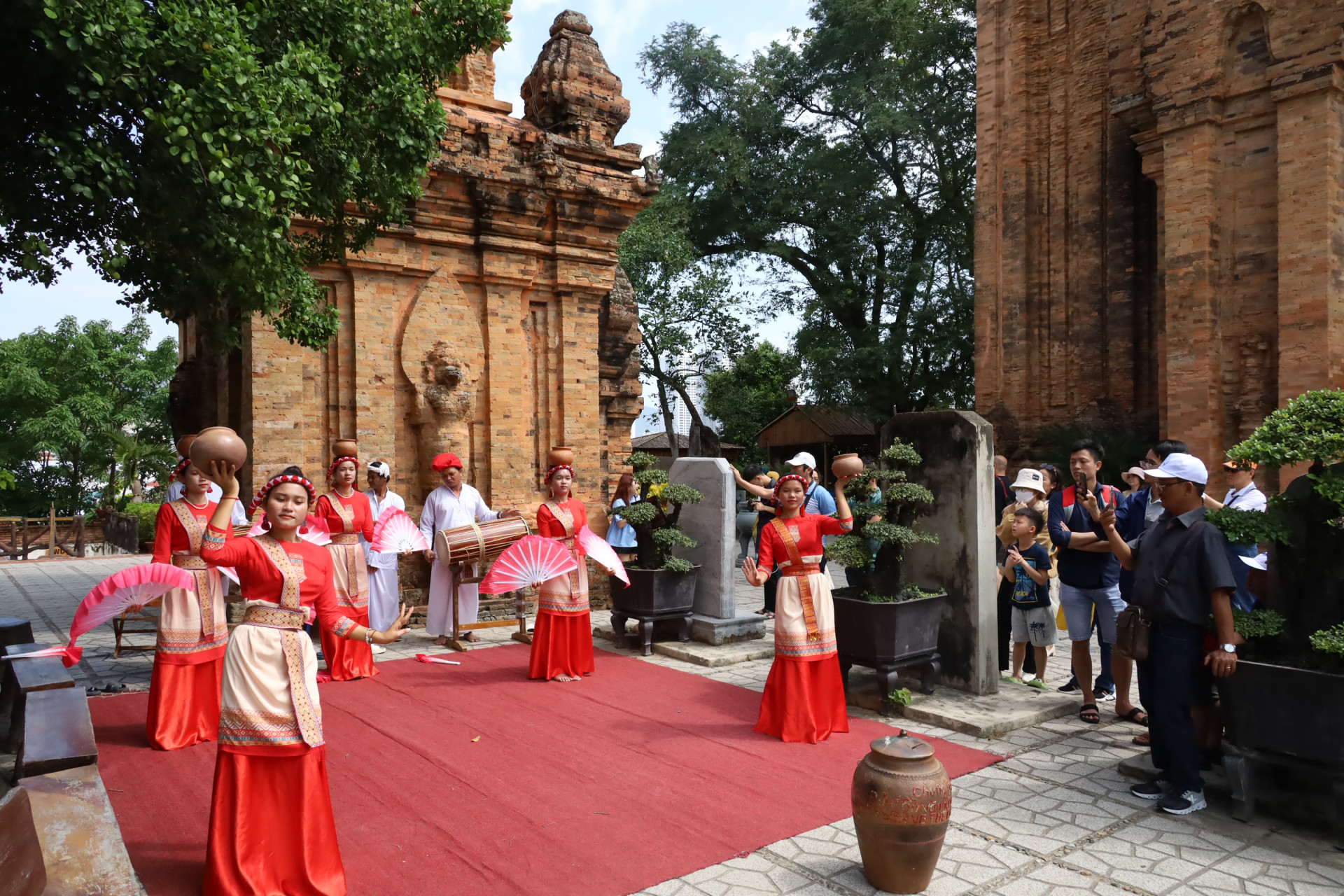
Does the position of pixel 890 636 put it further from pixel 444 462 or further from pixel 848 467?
pixel 444 462

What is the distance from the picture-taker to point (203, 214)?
666cm

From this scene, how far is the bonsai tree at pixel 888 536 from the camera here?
6.22 metres

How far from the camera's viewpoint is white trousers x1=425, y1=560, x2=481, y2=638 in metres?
8.86

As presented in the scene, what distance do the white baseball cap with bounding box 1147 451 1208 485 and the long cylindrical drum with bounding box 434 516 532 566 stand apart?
522 centimetres

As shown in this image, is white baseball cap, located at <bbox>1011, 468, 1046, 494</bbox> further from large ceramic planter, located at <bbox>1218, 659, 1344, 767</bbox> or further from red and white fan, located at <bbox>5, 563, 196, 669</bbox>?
red and white fan, located at <bbox>5, 563, 196, 669</bbox>

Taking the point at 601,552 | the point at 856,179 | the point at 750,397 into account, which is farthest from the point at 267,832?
the point at 750,397

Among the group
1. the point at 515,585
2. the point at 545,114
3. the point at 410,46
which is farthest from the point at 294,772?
the point at 545,114

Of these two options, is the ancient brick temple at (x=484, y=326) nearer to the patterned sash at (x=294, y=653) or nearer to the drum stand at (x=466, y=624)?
the drum stand at (x=466, y=624)

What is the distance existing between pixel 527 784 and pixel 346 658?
10.0 feet

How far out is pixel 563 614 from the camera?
7.32m

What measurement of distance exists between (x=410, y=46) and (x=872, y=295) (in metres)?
18.8

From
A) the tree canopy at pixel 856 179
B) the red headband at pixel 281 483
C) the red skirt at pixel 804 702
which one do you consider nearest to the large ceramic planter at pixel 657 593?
the red skirt at pixel 804 702

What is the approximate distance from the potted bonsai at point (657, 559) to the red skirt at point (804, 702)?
259cm

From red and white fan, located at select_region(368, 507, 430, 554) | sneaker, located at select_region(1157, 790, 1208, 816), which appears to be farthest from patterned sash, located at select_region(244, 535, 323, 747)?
sneaker, located at select_region(1157, 790, 1208, 816)
